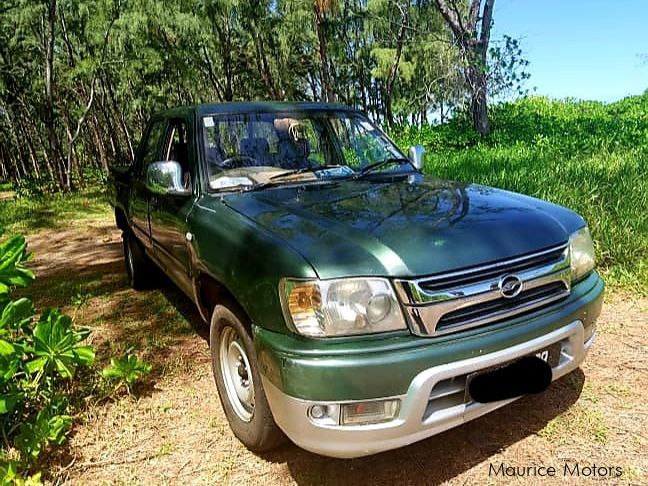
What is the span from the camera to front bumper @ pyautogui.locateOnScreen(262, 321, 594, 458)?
1853 mm

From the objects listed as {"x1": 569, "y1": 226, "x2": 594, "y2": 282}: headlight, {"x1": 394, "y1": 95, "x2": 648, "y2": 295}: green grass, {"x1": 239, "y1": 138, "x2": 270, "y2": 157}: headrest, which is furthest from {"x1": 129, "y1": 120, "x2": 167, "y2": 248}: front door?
{"x1": 394, "y1": 95, "x2": 648, "y2": 295}: green grass

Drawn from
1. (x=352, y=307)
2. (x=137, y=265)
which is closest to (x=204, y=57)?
(x=137, y=265)

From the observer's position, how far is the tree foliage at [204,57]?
14.9 m

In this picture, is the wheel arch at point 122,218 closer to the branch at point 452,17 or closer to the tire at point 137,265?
the tire at point 137,265

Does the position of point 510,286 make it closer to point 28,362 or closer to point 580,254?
point 580,254

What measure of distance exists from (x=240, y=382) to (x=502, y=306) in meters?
1.36

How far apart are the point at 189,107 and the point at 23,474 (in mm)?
2356

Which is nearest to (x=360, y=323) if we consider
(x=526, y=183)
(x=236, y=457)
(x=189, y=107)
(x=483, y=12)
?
(x=236, y=457)

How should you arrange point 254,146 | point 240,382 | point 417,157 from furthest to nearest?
point 417,157 → point 254,146 → point 240,382

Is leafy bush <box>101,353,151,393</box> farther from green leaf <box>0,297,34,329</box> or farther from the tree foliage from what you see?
the tree foliage

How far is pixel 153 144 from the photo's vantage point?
407 centimetres

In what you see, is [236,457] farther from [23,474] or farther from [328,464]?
[23,474]

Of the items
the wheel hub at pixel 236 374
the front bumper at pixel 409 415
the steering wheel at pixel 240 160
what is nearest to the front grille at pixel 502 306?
the front bumper at pixel 409 415

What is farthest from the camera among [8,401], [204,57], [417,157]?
[204,57]
